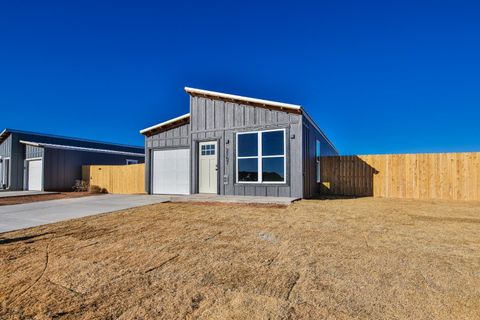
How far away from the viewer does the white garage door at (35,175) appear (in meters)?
15.5

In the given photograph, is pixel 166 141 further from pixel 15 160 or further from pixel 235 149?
pixel 15 160

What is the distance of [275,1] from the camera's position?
992 centimetres

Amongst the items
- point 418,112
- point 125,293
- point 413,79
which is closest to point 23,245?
point 125,293

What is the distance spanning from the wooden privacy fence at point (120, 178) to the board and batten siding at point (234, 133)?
406cm

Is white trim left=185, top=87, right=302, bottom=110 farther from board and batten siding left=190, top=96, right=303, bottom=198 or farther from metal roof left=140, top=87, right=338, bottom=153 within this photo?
board and batten siding left=190, top=96, right=303, bottom=198

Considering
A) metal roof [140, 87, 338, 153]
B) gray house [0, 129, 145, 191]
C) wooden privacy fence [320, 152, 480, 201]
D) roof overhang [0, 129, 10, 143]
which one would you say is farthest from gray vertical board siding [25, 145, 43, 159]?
wooden privacy fence [320, 152, 480, 201]

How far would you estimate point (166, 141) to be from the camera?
1089 cm

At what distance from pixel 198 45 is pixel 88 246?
13180mm

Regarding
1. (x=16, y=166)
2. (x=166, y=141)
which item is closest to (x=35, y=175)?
(x=16, y=166)

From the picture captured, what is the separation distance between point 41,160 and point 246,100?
14659mm

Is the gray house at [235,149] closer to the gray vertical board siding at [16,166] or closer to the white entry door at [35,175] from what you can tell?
the white entry door at [35,175]

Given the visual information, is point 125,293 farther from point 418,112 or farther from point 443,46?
point 418,112

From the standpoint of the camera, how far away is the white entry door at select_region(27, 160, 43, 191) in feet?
50.8

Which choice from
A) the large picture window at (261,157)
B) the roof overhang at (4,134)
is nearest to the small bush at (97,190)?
the roof overhang at (4,134)
